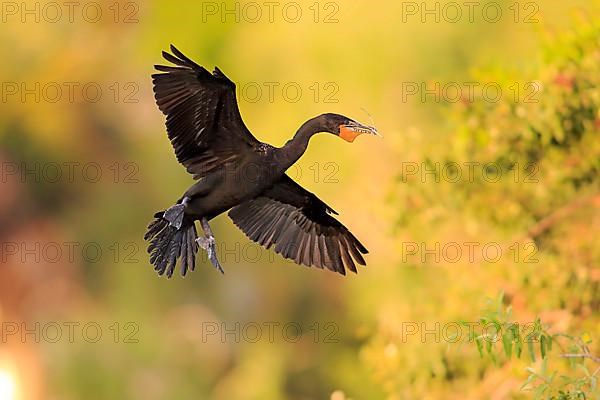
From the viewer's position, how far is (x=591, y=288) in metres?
7.55

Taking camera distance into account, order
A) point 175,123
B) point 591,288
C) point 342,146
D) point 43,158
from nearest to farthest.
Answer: point 175,123 → point 591,288 → point 342,146 → point 43,158

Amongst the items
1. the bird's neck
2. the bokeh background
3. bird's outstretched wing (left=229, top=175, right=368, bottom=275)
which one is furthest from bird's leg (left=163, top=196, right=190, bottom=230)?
the bokeh background

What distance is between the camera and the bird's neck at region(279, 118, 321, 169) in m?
5.96

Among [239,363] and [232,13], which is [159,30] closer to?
[232,13]

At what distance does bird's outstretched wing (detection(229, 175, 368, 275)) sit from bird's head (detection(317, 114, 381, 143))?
820 mm

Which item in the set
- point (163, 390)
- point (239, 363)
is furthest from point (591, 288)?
point (239, 363)

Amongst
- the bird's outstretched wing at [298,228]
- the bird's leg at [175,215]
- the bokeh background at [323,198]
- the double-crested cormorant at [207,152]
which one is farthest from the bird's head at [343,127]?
the bokeh background at [323,198]

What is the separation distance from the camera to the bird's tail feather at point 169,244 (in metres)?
6.12

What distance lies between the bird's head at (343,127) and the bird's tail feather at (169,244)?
2.52 feet

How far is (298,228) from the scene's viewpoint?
7094 millimetres

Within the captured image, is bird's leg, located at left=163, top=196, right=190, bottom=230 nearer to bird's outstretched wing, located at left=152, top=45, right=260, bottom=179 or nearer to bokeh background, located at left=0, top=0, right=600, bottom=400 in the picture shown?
bird's outstretched wing, located at left=152, top=45, right=260, bottom=179

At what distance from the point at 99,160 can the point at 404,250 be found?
48.2 ft

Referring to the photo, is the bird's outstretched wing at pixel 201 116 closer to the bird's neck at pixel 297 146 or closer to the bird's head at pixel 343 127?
the bird's neck at pixel 297 146

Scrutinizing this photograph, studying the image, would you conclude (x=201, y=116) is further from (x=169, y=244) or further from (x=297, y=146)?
(x=169, y=244)
